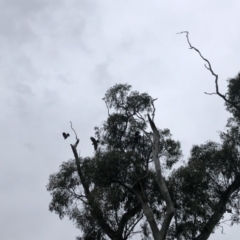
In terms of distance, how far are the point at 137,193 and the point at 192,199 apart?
2.78 metres

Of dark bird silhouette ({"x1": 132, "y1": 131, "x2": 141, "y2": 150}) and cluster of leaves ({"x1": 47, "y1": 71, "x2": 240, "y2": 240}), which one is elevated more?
dark bird silhouette ({"x1": 132, "y1": 131, "x2": 141, "y2": 150})

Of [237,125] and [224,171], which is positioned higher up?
[237,125]

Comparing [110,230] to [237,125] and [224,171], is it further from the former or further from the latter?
[237,125]

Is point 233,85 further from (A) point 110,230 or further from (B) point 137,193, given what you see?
(A) point 110,230

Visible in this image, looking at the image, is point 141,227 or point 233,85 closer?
point 141,227

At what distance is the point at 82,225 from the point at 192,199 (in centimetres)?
576

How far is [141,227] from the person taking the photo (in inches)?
1066

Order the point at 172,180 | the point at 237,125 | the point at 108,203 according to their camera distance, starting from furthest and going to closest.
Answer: the point at 237,125
the point at 172,180
the point at 108,203

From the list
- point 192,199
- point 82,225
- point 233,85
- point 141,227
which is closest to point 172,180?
point 192,199

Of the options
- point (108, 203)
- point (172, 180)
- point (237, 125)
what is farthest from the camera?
point (237, 125)

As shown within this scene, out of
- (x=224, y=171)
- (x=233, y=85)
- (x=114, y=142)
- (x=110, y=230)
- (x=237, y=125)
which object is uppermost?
(x=233, y=85)

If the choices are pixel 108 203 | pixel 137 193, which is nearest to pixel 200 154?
pixel 137 193

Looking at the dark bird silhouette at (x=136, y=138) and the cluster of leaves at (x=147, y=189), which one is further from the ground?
the dark bird silhouette at (x=136, y=138)

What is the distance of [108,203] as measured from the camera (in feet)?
80.3
